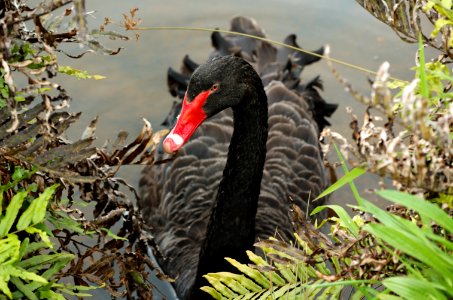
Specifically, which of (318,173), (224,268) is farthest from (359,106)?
(224,268)

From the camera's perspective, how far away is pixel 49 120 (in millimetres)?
2121

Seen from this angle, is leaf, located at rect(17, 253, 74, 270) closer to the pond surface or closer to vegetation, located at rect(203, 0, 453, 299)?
vegetation, located at rect(203, 0, 453, 299)

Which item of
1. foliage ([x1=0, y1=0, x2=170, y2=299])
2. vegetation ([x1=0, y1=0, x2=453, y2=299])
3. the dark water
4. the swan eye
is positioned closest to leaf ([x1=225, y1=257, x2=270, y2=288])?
vegetation ([x1=0, y1=0, x2=453, y2=299])

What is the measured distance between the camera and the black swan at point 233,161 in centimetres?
299

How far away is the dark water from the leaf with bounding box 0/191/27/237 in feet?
9.68

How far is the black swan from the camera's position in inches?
118

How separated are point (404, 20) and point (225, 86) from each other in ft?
3.32

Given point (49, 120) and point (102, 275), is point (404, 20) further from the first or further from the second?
point (102, 275)

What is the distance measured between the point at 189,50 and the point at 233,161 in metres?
2.82

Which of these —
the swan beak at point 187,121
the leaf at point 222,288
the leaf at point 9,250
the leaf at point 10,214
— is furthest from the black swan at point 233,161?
the leaf at point 9,250

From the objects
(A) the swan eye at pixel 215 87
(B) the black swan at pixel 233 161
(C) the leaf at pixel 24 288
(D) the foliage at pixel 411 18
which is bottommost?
(B) the black swan at pixel 233 161

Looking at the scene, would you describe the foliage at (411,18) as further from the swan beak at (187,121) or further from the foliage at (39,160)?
the swan beak at (187,121)

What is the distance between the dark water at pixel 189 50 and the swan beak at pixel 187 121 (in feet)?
6.62

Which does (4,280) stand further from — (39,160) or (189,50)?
(189,50)
